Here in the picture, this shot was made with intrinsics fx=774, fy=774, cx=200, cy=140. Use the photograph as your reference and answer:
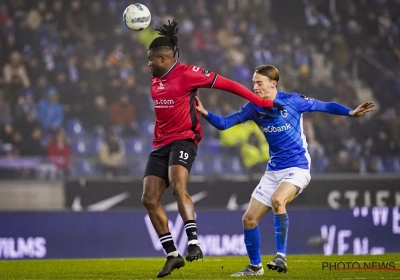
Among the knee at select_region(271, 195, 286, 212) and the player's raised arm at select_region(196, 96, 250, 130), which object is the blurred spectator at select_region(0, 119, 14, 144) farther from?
the knee at select_region(271, 195, 286, 212)

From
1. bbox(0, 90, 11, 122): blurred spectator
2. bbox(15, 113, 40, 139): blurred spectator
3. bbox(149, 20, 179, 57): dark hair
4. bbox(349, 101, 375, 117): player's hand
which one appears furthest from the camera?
bbox(0, 90, 11, 122): blurred spectator

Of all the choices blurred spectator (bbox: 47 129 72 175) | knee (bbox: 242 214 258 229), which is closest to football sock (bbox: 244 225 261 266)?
knee (bbox: 242 214 258 229)

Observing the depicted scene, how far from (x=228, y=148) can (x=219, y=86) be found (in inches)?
378

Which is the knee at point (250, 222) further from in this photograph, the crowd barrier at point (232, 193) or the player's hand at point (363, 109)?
the crowd barrier at point (232, 193)

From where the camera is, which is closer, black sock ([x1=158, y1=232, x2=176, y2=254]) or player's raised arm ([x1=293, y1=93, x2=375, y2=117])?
black sock ([x1=158, y1=232, x2=176, y2=254])

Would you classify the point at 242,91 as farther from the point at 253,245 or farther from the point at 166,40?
the point at 253,245

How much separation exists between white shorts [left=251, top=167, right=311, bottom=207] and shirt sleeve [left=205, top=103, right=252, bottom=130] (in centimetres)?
69

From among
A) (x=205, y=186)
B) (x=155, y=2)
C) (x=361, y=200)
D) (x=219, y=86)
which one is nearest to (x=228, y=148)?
(x=205, y=186)

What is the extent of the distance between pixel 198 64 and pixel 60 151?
4.48 meters

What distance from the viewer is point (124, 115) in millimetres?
17812

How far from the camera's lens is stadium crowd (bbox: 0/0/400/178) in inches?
670

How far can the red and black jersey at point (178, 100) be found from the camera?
26.0 feet

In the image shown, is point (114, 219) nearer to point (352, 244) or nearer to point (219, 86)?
point (352, 244)

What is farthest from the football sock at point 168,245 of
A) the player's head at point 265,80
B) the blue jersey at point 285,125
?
the player's head at point 265,80
